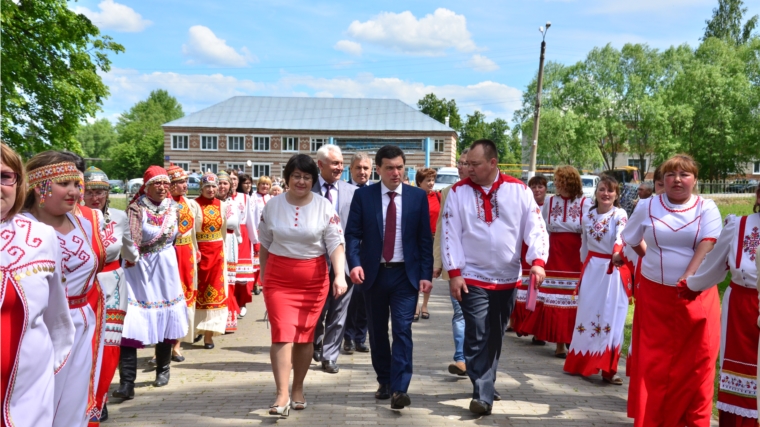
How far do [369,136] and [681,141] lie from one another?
28.0 m

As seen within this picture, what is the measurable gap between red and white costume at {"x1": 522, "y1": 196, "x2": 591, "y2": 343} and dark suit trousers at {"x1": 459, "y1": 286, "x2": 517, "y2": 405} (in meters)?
2.72

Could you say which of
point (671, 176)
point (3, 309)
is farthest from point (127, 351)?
point (671, 176)

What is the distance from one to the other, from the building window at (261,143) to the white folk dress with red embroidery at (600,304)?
6465 centimetres

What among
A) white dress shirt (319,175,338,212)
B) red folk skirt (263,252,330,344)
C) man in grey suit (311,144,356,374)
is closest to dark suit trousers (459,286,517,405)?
red folk skirt (263,252,330,344)

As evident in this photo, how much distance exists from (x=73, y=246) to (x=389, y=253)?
106 inches

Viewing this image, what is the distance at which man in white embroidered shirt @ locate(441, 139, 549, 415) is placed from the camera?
574cm

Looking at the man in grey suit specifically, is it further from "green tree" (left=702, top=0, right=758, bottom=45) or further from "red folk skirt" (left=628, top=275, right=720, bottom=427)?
"green tree" (left=702, top=0, right=758, bottom=45)

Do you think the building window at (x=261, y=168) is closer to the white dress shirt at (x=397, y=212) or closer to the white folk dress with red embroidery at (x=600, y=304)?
the white folk dress with red embroidery at (x=600, y=304)

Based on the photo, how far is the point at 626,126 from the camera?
5653 centimetres

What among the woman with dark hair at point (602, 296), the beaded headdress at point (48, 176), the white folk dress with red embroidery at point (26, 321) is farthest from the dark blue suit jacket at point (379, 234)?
the white folk dress with red embroidery at point (26, 321)

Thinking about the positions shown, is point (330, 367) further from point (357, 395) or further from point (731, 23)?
point (731, 23)

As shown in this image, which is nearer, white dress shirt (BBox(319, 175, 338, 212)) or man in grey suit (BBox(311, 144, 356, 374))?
man in grey suit (BBox(311, 144, 356, 374))

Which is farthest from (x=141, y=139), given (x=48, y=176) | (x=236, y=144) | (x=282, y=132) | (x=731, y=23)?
(x=48, y=176)

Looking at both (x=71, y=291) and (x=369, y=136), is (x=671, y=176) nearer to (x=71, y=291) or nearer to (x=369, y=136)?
(x=71, y=291)
